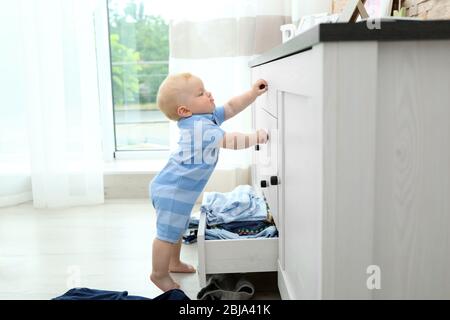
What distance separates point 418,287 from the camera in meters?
0.78

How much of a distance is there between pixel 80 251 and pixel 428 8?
4.48 feet

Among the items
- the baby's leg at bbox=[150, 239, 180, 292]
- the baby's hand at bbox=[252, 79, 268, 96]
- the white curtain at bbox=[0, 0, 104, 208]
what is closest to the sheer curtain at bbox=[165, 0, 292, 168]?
the white curtain at bbox=[0, 0, 104, 208]

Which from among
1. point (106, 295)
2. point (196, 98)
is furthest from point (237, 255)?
point (196, 98)

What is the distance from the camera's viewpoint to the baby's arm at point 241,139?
1243 mm

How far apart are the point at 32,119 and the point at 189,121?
3.83 feet

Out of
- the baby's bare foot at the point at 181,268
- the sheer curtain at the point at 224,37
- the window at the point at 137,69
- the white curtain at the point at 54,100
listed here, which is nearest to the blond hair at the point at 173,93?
the baby's bare foot at the point at 181,268

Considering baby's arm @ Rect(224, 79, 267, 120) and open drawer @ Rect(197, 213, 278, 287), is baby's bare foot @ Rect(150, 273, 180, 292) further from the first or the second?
baby's arm @ Rect(224, 79, 267, 120)

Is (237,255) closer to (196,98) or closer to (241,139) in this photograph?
(241,139)

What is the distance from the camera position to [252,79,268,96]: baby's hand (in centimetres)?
141

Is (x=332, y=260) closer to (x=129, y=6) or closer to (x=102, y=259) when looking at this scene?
(x=102, y=259)

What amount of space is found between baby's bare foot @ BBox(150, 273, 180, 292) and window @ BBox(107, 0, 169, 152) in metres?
1.38

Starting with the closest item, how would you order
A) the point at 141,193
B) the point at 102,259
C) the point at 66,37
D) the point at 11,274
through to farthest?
1. the point at 11,274
2. the point at 102,259
3. the point at 66,37
4. the point at 141,193

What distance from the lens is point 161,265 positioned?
4.38 feet
